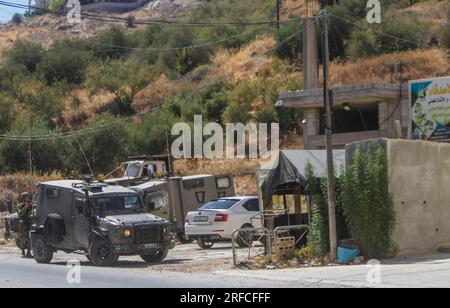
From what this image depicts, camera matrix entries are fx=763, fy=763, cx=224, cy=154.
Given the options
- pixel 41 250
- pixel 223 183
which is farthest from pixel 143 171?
pixel 41 250

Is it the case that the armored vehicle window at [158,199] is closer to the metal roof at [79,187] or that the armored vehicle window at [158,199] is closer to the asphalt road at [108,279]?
the metal roof at [79,187]

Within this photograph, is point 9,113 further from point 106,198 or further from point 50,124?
point 106,198

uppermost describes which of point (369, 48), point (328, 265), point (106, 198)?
point (369, 48)

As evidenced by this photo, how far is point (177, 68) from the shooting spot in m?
75.6

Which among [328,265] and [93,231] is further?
[93,231]

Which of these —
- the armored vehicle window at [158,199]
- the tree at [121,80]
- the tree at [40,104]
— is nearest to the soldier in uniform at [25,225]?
the armored vehicle window at [158,199]

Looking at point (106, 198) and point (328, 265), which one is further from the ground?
point (106, 198)

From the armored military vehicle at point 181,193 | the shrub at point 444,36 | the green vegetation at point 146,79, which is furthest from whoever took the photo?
the shrub at point 444,36

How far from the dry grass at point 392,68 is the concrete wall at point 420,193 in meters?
28.9

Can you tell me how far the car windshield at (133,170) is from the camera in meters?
31.2

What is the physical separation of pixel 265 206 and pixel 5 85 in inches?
2350

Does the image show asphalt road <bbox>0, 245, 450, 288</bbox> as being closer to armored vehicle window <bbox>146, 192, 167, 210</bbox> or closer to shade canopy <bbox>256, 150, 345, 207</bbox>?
shade canopy <bbox>256, 150, 345, 207</bbox>
